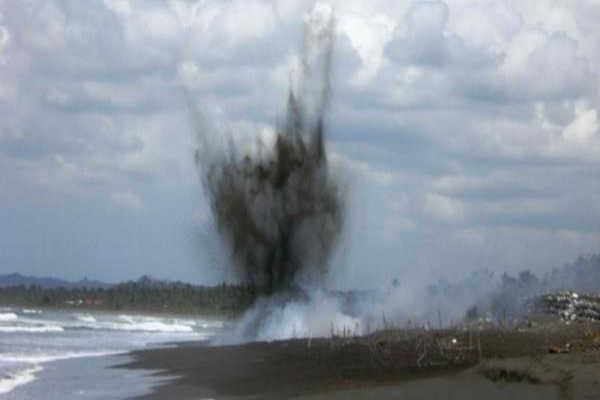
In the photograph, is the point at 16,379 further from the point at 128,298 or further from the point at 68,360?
the point at 128,298

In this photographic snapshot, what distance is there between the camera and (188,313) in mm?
143250

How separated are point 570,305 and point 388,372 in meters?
19.6

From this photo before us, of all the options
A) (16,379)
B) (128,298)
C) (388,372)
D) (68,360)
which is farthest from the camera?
(128,298)

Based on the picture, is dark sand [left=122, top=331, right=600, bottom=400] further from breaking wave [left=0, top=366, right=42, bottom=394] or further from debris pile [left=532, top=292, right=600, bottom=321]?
debris pile [left=532, top=292, right=600, bottom=321]

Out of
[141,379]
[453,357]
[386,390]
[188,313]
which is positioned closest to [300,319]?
[141,379]

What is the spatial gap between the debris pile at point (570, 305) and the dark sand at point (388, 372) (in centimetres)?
930

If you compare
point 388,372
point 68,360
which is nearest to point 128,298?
point 68,360

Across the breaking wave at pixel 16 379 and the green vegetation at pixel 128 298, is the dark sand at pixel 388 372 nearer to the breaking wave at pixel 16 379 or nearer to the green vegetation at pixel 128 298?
the breaking wave at pixel 16 379

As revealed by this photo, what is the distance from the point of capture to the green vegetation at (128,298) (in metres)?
146

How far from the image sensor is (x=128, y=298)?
15938 centimetres

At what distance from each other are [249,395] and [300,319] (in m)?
22.3

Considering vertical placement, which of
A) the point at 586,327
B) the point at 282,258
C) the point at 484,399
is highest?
the point at 282,258

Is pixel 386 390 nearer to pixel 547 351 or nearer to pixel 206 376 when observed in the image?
pixel 547 351

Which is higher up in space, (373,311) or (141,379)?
(373,311)
